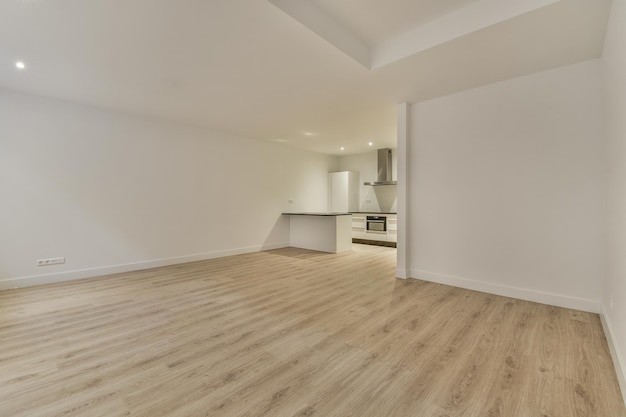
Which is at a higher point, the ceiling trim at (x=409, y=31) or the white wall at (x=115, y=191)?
the ceiling trim at (x=409, y=31)

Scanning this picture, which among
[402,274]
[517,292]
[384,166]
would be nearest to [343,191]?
[384,166]

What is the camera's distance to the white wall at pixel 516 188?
2.82 metres

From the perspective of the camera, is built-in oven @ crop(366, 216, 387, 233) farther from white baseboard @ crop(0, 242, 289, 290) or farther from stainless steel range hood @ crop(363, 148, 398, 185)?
white baseboard @ crop(0, 242, 289, 290)

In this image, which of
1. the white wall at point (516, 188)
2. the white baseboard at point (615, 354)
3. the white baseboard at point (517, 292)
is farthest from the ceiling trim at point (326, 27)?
the white baseboard at point (615, 354)

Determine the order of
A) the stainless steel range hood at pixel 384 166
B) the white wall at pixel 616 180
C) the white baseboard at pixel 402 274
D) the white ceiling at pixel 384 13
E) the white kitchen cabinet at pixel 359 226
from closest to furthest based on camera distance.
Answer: the white wall at pixel 616 180 → the white ceiling at pixel 384 13 → the white baseboard at pixel 402 274 → the stainless steel range hood at pixel 384 166 → the white kitchen cabinet at pixel 359 226

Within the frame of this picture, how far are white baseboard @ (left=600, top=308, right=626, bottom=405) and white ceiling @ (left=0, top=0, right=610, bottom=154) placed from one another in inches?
99.9

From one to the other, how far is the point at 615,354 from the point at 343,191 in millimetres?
6615

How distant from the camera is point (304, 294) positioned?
11.0 feet

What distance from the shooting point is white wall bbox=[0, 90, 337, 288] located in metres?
3.71

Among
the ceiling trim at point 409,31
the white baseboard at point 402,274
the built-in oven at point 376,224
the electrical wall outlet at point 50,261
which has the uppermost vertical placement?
the ceiling trim at point 409,31

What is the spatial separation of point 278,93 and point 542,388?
394 centimetres

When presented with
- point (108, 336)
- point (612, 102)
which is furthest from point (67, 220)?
point (612, 102)

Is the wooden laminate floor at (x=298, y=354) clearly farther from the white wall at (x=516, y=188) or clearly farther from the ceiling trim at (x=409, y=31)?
the ceiling trim at (x=409, y=31)

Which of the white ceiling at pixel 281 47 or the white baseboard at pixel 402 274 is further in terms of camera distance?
the white baseboard at pixel 402 274
